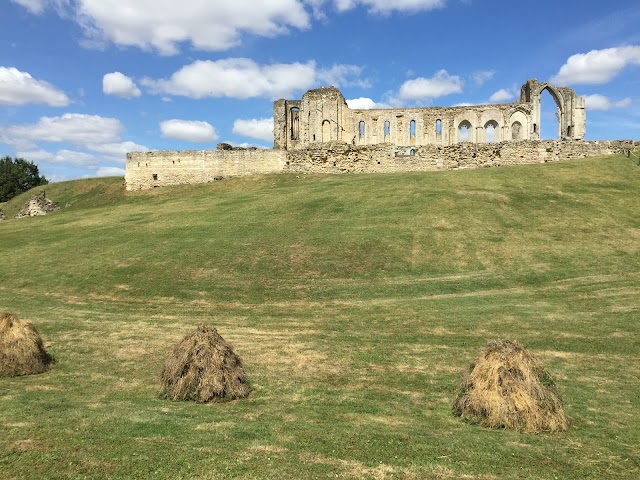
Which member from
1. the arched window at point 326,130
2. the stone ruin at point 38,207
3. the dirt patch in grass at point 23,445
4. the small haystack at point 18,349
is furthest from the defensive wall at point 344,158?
the dirt patch in grass at point 23,445

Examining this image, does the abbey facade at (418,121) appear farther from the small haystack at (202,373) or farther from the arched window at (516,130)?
the small haystack at (202,373)

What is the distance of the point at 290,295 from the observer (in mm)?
17938

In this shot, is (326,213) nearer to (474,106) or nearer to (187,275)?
(187,275)

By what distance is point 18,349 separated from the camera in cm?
1094

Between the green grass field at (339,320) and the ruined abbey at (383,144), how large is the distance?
5799 mm

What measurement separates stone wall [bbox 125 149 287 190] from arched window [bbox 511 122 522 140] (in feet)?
92.9

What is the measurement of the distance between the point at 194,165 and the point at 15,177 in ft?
168

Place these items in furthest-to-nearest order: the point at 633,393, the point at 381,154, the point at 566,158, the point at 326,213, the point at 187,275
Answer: the point at 381,154
the point at 566,158
the point at 326,213
the point at 187,275
the point at 633,393

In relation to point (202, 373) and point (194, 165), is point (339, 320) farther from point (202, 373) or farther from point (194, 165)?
point (194, 165)

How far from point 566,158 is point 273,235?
92.7ft

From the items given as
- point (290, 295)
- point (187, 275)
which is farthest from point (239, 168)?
point (290, 295)

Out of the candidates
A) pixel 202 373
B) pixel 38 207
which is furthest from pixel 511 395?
pixel 38 207

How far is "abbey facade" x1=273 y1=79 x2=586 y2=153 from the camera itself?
178ft

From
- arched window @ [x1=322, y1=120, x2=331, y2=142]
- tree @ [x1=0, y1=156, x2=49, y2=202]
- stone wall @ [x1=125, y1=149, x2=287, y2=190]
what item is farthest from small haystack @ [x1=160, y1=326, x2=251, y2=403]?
tree @ [x1=0, y1=156, x2=49, y2=202]
